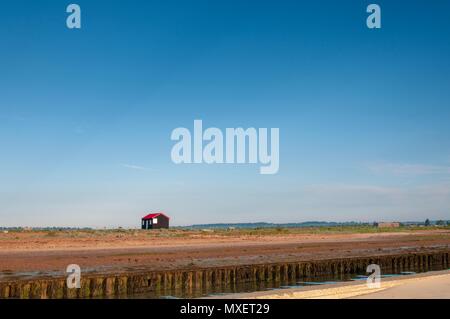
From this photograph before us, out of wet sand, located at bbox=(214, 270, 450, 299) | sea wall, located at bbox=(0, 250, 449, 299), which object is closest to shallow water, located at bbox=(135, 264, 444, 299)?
sea wall, located at bbox=(0, 250, 449, 299)

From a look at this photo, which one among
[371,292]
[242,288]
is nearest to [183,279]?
[242,288]

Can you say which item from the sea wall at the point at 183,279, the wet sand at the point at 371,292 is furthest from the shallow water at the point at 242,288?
the wet sand at the point at 371,292

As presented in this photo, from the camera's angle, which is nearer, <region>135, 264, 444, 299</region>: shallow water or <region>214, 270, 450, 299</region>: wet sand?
<region>214, 270, 450, 299</region>: wet sand

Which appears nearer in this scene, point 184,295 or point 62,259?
point 184,295

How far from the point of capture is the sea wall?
24.0 m

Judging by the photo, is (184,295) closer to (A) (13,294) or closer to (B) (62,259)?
(A) (13,294)

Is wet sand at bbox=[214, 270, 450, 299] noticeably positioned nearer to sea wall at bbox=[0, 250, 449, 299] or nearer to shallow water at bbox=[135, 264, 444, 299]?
shallow water at bbox=[135, 264, 444, 299]

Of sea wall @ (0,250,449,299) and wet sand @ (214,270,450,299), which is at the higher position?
wet sand @ (214,270,450,299)

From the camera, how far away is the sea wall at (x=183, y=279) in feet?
78.6

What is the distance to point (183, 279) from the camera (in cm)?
2912
